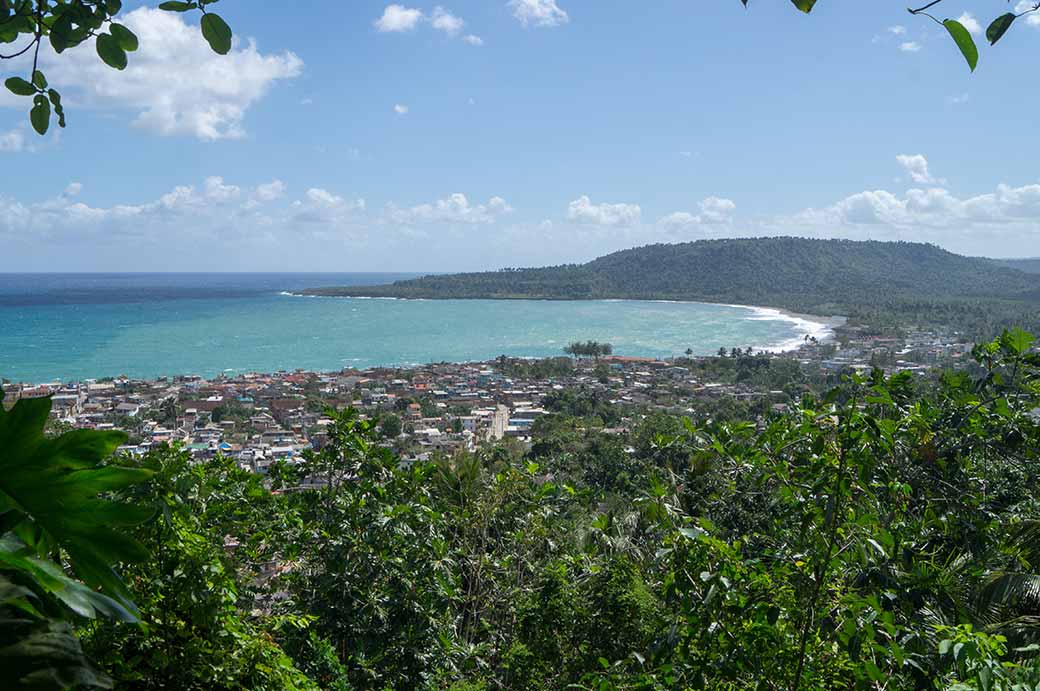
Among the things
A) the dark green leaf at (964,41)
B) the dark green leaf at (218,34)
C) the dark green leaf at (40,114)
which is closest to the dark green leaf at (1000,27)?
the dark green leaf at (964,41)

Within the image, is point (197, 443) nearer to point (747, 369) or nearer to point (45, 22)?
point (45, 22)

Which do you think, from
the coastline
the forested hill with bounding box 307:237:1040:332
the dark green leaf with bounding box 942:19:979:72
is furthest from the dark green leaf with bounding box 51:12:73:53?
the forested hill with bounding box 307:237:1040:332

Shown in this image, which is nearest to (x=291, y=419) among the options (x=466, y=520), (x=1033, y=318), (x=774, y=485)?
(x=466, y=520)

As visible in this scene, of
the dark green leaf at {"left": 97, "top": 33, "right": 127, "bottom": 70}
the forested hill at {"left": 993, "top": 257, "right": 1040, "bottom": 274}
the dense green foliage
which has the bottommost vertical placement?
the dense green foliage

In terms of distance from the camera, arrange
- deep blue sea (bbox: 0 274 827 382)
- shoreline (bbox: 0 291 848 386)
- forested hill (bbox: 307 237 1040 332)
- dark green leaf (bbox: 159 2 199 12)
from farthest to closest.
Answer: forested hill (bbox: 307 237 1040 332), deep blue sea (bbox: 0 274 827 382), shoreline (bbox: 0 291 848 386), dark green leaf (bbox: 159 2 199 12)

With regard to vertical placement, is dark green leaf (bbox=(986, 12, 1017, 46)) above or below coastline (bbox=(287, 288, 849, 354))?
above

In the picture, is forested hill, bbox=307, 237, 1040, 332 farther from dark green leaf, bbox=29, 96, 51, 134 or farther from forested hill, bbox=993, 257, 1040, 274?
dark green leaf, bbox=29, 96, 51, 134
